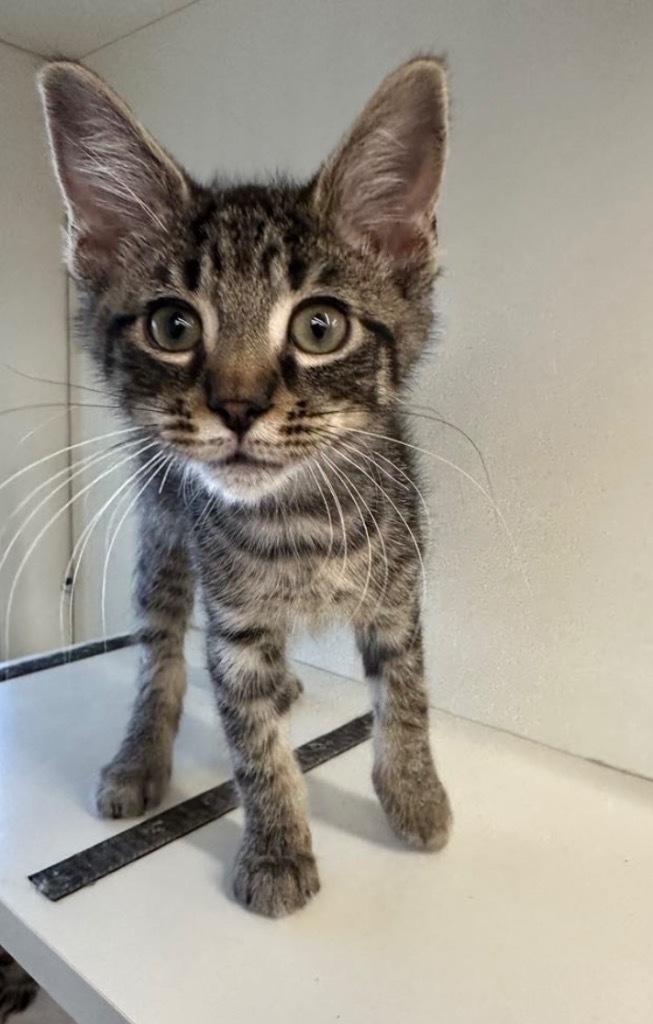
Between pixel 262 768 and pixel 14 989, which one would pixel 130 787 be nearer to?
pixel 262 768

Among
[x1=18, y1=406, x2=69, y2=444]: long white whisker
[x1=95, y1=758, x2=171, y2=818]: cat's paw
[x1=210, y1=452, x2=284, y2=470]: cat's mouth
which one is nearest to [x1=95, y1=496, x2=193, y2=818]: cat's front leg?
[x1=95, y1=758, x2=171, y2=818]: cat's paw

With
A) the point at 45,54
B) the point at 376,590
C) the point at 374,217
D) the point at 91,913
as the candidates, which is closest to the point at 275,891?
the point at 91,913

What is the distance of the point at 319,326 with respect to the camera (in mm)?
659

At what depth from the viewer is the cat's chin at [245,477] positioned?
0.64m

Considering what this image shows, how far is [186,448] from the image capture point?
637mm

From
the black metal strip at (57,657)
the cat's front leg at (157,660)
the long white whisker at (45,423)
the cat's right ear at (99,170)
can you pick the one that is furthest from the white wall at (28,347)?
the cat's right ear at (99,170)

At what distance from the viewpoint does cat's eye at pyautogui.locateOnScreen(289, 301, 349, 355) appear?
654 mm

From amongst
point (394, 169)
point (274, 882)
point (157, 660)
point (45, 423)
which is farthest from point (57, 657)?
point (394, 169)

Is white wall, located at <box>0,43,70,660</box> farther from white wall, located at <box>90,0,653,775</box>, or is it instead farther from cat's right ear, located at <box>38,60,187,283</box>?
cat's right ear, located at <box>38,60,187,283</box>

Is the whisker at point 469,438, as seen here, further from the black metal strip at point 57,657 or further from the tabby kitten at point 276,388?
the black metal strip at point 57,657

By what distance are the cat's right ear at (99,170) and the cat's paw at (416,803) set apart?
55 cm

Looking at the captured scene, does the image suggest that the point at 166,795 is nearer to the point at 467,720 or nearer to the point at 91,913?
the point at 91,913

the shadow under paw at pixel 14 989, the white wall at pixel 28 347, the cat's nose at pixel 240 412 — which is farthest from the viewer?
the white wall at pixel 28 347

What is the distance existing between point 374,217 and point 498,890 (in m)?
0.60
